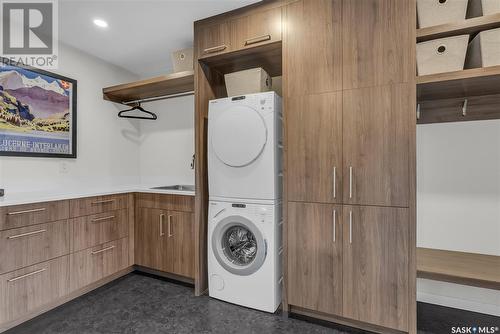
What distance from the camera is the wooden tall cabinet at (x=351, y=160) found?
1596 mm

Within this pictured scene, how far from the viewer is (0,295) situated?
1.71 metres

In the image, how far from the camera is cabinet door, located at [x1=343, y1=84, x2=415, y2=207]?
159 cm

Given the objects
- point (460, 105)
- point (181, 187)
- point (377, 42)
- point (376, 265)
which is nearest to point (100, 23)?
point (181, 187)

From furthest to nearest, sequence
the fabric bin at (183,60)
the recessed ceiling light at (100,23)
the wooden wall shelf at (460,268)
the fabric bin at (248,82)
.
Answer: the fabric bin at (183,60), the recessed ceiling light at (100,23), the fabric bin at (248,82), the wooden wall shelf at (460,268)

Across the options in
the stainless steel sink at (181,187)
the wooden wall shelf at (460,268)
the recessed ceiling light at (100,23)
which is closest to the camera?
the wooden wall shelf at (460,268)

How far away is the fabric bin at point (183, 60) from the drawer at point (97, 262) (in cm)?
191

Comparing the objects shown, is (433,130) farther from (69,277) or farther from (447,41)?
(69,277)

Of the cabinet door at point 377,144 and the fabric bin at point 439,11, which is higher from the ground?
the fabric bin at point 439,11

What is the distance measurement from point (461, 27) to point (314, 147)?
3.66 ft

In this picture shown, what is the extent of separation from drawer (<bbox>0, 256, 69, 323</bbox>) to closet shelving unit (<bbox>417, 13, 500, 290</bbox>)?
110 inches

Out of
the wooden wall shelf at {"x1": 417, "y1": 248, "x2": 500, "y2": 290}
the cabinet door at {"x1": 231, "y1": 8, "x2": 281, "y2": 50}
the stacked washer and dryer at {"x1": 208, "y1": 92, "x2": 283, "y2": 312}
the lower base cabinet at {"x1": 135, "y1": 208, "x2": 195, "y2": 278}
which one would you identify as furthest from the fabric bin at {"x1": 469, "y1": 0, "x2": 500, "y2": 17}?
the lower base cabinet at {"x1": 135, "y1": 208, "x2": 195, "y2": 278}

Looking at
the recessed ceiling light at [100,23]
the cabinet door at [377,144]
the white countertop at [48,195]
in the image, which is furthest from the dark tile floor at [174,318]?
the recessed ceiling light at [100,23]

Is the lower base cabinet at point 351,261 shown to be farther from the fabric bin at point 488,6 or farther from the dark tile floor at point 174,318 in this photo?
the fabric bin at point 488,6

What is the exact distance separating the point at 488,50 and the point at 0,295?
3523mm
